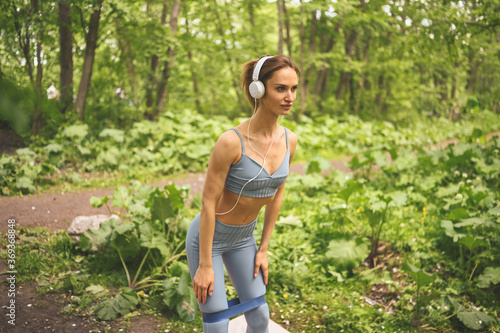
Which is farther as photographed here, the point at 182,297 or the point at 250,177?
the point at 182,297

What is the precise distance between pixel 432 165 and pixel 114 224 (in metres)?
4.59

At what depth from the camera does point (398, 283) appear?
3.73m

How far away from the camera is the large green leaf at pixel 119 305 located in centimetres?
305

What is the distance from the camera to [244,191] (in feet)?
6.53

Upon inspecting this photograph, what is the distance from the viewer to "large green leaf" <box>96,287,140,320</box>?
3053 millimetres

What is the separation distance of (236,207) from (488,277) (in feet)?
8.48

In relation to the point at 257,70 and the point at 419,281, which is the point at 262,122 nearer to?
the point at 257,70

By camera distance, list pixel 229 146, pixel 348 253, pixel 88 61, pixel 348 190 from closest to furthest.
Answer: pixel 229 146 < pixel 348 253 < pixel 348 190 < pixel 88 61

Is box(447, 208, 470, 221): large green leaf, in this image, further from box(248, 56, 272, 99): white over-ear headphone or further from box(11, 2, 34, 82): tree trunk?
box(11, 2, 34, 82): tree trunk

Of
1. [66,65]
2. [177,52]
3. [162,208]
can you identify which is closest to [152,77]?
[177,52]

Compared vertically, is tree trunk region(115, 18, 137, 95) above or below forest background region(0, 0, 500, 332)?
above

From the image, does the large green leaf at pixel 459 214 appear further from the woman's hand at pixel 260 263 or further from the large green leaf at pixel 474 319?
the woman's hand at pixel 260 263

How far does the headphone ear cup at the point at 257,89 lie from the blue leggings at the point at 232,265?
2.20 feet

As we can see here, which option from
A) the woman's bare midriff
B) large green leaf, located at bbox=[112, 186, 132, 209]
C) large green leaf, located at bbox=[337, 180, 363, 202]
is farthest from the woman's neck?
large green leaf, located at bbox=[337, 180, 363, 202]
